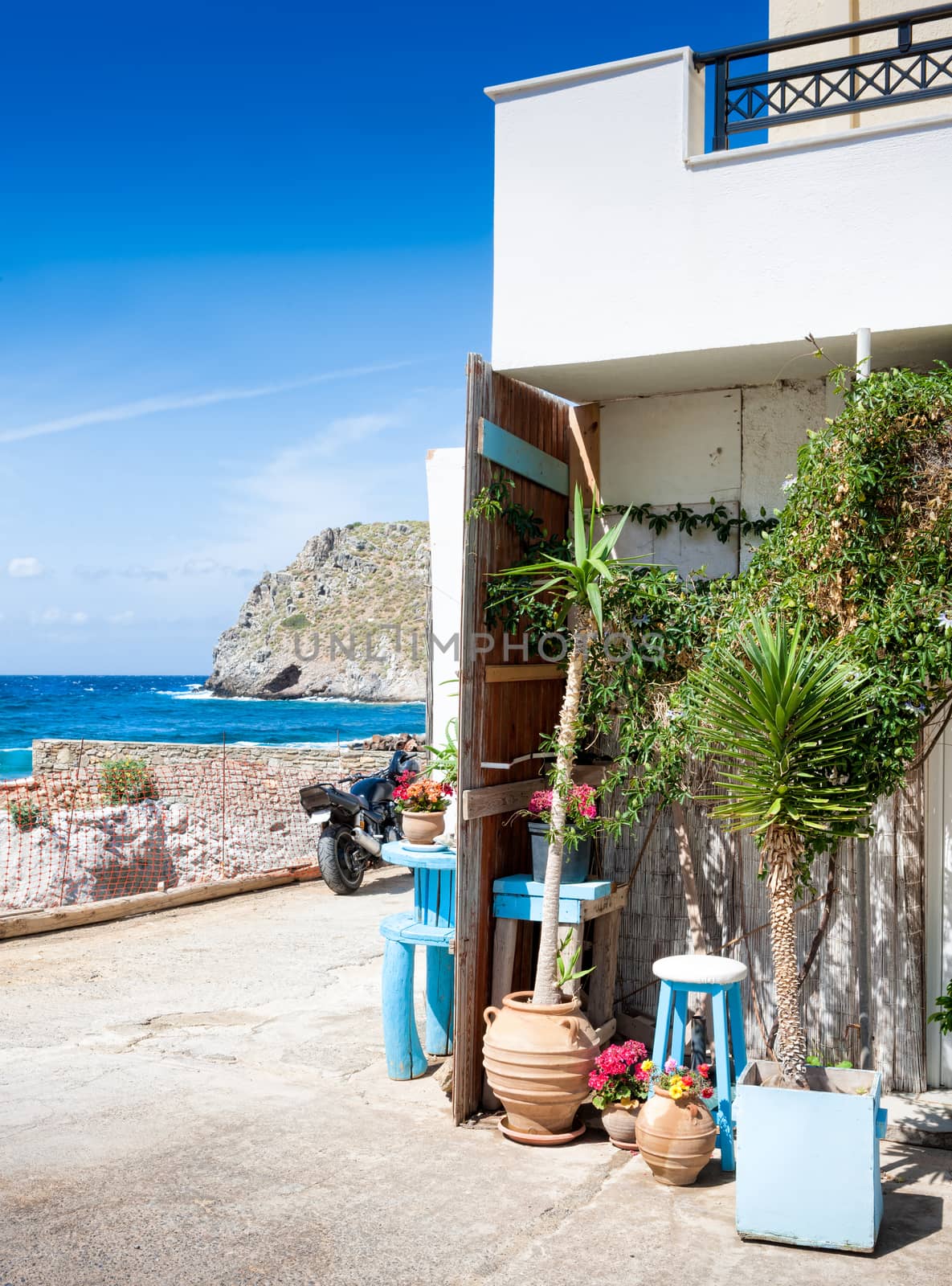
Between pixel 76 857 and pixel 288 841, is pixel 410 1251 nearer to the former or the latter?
pixel 76 857

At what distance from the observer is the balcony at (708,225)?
4.63 m

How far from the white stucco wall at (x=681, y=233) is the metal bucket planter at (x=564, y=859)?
2111 mm

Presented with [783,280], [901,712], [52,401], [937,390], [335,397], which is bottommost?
[901,712]

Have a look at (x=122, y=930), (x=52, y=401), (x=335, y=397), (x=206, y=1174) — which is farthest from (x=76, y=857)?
(x=52, y=401)

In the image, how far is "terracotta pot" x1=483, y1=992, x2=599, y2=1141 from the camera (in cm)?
438

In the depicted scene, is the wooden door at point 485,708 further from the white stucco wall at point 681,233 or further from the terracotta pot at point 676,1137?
the terracotta pot at point 676,1137

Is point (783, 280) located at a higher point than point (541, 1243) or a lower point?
higher

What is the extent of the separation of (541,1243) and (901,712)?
2080 millimetres

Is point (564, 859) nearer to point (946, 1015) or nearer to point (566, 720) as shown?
point (566, 720)

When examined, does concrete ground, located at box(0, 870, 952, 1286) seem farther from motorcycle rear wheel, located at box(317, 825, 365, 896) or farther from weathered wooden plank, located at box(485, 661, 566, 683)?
motorcycle rear wheel, located at box(317, 825, 365, 896)

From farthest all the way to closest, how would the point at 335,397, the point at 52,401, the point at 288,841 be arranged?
1. the point at 52,401
2. the point at 335,397
3. the point at 288,841

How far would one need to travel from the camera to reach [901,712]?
3.89 m

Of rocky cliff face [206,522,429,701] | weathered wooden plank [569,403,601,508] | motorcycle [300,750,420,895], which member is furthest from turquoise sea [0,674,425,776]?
weathered wooden plank [569,403,601,508]

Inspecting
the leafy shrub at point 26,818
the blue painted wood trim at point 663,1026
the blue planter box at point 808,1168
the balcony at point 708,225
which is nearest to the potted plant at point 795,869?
the blue planter box at point 808,1168
